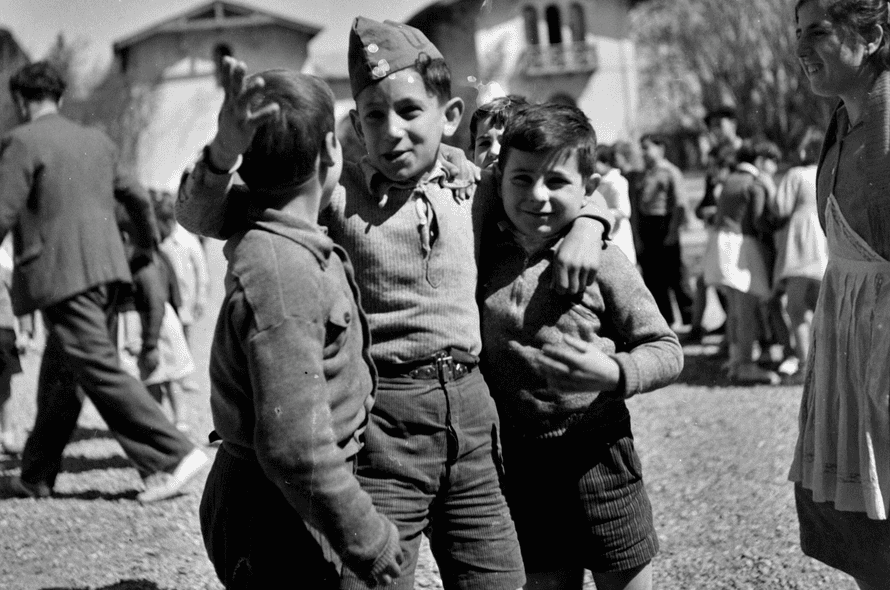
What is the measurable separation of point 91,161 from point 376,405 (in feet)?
11.0

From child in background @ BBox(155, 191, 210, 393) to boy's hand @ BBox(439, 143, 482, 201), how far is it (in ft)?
15.4

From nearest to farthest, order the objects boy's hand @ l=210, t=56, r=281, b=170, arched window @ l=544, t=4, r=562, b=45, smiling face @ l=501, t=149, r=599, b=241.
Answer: boy's hand @ l=210, t=56, r=281, b=170, smiling face @ l=501, t=149, r=599, b=241, arched window @ l=544, t=4, r=562, b=45

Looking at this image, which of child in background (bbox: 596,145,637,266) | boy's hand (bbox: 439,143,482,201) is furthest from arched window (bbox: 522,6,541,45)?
boy's hand (bbox: 439,143,482,201)

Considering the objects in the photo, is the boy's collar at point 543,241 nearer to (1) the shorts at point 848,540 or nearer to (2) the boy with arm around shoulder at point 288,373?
(2) the boy with arm around shoulder at point 288,373

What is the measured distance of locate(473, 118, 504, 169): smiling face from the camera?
9.70 feet

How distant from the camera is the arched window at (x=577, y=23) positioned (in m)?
40.7

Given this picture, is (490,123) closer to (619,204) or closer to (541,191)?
(541,191)

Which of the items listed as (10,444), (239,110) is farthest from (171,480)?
(239,110)

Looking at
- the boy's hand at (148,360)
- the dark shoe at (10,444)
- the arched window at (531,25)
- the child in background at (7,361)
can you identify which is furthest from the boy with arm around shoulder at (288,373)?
the arched window at (531,25)

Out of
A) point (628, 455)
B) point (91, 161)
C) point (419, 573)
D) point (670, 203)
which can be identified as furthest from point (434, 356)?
point (670, 203)

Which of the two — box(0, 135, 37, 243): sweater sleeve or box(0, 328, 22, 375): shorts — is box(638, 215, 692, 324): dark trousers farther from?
box(0, 135, 37, 243): sweater sleeve

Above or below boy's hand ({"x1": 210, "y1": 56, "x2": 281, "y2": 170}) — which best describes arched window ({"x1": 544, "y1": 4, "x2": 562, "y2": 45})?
below

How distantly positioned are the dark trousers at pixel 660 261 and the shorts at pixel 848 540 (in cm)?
736

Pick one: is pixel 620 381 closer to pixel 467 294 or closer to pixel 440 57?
pixel 467 294
